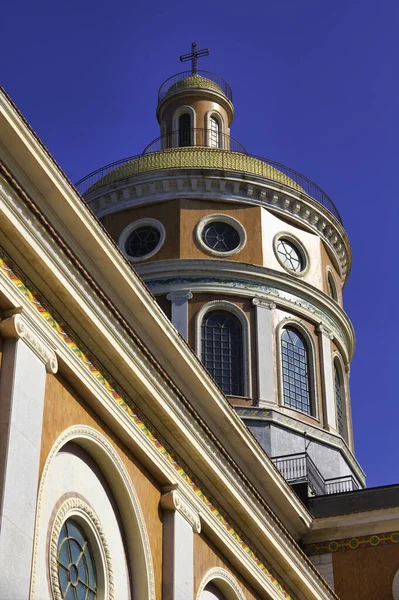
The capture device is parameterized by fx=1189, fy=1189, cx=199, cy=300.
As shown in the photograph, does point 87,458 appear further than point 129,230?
No

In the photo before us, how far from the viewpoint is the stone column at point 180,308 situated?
98.6 ft

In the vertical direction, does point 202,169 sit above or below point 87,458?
above

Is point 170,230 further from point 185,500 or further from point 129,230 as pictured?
point 185,500

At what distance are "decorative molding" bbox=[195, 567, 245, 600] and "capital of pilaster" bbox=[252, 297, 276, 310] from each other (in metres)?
13.0

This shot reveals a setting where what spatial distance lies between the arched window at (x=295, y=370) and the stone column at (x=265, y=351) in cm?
52

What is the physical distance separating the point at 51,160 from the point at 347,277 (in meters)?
19.8

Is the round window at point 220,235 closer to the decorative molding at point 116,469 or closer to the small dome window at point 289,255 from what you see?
the small dome window at point 289,255

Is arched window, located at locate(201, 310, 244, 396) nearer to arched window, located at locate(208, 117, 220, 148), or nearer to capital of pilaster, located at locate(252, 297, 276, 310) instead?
capital of pilaster, located at locate(252, 297, 276, 310)

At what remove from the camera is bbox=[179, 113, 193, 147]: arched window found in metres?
36.2

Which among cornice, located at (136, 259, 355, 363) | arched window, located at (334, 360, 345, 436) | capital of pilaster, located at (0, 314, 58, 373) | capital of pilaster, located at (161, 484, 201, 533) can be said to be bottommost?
capital of pilaster, located at (161, 484, 201, 533)

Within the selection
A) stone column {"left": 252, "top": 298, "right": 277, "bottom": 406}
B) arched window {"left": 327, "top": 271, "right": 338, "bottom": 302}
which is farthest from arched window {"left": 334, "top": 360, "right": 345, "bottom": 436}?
stone column {"left": 252, "top": 298, "right": 277, "bottom": 406}

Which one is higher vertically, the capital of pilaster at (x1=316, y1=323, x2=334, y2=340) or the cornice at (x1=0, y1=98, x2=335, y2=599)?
the capital of pilaster at (x1=316, y1=323, x2=334, y2=340)

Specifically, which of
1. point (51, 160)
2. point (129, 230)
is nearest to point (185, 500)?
point (51, 160)

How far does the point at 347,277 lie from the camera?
3519 cm
